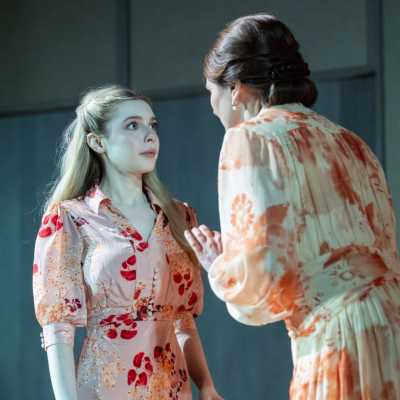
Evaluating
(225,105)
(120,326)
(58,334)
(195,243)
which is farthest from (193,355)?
(225,105)

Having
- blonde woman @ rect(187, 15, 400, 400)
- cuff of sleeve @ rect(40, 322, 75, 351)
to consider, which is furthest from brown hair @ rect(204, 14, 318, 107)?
cuff of sleeve @ rect(40, 322, 75, 351)

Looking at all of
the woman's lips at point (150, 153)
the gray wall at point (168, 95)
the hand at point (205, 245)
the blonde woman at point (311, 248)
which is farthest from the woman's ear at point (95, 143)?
the gray wall at point (168, 95)

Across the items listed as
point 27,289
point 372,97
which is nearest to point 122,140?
point 372,97

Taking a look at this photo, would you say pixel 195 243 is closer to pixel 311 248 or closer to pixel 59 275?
pixel 311 248

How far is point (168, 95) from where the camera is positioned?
544cm

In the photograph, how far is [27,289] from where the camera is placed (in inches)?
228

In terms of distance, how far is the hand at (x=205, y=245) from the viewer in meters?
2.65

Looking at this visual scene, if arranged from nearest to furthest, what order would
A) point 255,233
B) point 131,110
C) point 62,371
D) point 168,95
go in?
point 255,233 → point 62,371 → point 131,110 → point 168,95

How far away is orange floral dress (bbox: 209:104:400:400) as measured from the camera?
2393mm

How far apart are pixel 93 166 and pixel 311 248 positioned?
1.04 meters

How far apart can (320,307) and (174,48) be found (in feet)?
10.5

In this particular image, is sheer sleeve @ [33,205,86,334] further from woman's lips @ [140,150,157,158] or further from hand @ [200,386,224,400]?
hand @ [200,386,224,400]

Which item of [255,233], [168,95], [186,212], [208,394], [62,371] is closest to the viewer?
[255,233]

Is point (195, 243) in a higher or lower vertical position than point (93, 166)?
lower
